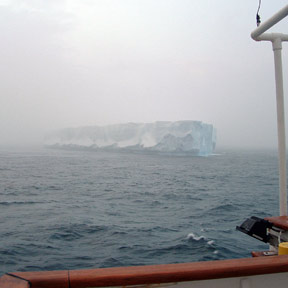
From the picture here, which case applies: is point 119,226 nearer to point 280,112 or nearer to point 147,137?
point 280,112

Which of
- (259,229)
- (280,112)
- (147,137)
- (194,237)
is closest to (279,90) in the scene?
(280,112)

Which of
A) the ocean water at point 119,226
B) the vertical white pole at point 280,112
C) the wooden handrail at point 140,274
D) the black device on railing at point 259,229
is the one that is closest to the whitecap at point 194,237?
the ocean water at point 119,226

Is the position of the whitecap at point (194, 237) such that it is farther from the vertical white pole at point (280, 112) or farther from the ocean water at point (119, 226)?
the vertical white pole at point (280, 112)

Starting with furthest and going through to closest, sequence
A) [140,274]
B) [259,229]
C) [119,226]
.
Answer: [119,226] → [259,229] → [140,274]

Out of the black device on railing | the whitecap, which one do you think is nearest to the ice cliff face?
the whitecap

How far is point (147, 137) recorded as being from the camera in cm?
3397

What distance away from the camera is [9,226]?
747cm

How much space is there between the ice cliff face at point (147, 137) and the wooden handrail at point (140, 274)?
2850 cm

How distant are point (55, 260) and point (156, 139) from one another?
93.3 ft

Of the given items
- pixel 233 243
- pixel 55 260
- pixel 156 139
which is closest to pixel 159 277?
pixel 55 260

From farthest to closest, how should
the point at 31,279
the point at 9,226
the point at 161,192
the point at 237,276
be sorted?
the point at 161,192, the point at 9,226, the point at 237,276, the point at 31,279

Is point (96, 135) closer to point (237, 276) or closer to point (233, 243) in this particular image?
point (233, 243)

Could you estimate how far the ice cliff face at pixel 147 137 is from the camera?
30.5m

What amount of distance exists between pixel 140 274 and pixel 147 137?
108 ft
